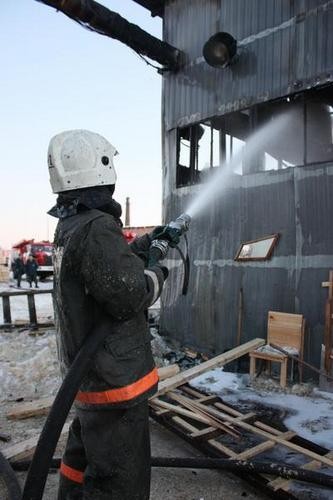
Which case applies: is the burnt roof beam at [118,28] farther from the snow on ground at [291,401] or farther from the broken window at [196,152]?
the snow on ground at [291,401]

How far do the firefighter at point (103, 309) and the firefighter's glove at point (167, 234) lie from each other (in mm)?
517

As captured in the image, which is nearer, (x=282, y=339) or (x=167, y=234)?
(x=167, y=234)

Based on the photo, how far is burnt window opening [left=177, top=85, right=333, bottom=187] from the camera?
6.53 metres

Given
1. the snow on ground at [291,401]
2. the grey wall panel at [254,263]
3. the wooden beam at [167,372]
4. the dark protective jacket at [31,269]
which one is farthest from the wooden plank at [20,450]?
the dark protective jacket at [31,269]

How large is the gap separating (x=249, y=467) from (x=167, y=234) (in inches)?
76.2

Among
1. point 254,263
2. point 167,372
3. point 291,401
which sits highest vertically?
point 254,263

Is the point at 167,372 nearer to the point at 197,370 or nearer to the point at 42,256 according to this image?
the point at 197,370

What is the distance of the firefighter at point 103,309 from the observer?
6.96 feet

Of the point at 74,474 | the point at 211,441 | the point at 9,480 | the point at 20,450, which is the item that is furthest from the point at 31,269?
the point at 74,474

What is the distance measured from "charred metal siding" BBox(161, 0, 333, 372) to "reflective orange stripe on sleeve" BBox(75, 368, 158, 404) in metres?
4.63

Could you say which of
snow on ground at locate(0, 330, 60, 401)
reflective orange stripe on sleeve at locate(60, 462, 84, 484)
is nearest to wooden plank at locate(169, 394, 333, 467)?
reflective orange stripe on sleeve at locate(60, 462, 84, 484)

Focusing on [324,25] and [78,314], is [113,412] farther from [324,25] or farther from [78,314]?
[324,25]

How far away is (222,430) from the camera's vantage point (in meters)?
4.15

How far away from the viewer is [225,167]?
25.8 feet
